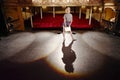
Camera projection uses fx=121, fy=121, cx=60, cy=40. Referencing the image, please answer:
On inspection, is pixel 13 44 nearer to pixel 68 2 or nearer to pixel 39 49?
pixel 39 49

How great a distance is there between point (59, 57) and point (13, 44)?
9.76ft

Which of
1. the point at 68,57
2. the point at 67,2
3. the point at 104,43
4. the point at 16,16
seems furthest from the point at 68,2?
the point at 68,57

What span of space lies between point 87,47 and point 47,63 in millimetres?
2491

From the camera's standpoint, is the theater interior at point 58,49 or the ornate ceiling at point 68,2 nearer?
the theater interior at point 58,49

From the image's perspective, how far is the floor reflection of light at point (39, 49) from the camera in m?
5.22

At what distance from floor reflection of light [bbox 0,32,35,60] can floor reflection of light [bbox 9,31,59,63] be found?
0.33 metres

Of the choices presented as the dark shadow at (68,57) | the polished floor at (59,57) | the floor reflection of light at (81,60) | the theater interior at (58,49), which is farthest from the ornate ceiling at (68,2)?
the dark shadow at (68,57)

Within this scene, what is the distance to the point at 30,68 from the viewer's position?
14.8 ft

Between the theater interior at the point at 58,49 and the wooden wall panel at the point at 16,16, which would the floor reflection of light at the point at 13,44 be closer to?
the theater interior at the point at 58,49

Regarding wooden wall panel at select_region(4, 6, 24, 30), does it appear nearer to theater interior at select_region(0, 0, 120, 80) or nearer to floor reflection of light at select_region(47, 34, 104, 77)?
theater interior at select_region(0, 0, 120, 80)

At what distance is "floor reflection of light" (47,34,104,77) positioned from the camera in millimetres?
4307

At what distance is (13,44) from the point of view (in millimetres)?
6730

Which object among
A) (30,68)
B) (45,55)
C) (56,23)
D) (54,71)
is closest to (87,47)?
(45,55)

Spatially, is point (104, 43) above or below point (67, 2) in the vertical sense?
below
